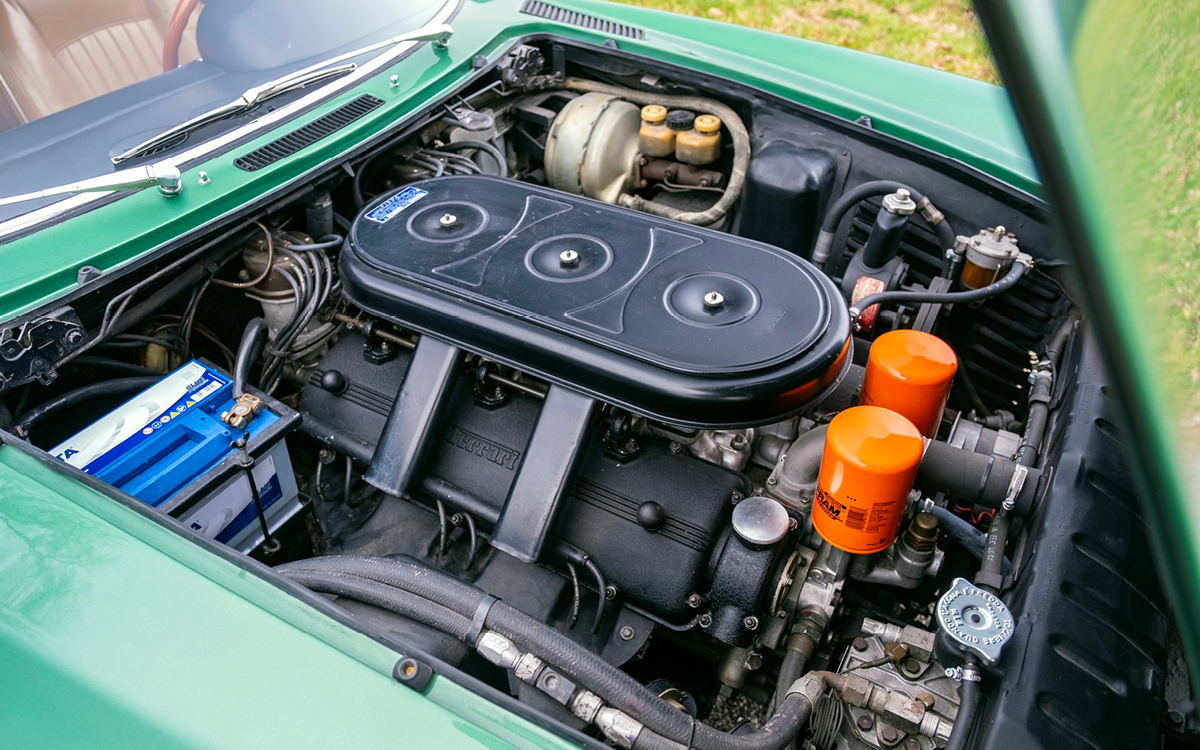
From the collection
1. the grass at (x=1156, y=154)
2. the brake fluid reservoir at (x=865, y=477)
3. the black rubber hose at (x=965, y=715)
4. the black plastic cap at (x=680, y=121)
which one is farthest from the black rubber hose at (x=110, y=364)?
the grass at (x=1156, y=154)

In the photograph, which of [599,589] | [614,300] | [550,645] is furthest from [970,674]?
[614,300]

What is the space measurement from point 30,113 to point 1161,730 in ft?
7.41

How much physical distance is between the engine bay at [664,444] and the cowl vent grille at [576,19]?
0.76 metres

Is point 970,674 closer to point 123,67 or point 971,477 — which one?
point 971,477

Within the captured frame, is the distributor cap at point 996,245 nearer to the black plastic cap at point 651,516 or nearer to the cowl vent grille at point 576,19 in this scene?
the black plastic cap at point 651,516

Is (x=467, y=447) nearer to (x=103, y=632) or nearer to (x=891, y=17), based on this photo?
(x=103, y=632)

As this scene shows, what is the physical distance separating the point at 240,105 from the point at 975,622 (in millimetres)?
1791

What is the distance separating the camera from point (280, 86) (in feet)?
6.30

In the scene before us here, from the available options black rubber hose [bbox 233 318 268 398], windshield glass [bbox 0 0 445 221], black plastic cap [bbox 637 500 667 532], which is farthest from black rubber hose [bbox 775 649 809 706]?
windshield glass [bbox 0 0 445 221]

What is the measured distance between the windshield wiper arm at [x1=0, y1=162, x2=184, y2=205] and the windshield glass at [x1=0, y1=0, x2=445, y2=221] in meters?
0.03

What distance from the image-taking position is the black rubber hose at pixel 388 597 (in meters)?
1.15

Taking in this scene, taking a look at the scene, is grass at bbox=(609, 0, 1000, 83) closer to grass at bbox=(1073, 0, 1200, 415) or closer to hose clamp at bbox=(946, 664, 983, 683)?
hose clamp at bbox=(946, 664, 983, 683)

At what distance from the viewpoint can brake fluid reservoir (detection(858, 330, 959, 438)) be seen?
1.43 meters

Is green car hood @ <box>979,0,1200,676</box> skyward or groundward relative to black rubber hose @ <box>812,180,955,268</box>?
skyward
